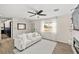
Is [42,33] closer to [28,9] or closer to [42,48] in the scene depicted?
[42,48]

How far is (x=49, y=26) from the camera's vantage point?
6.23 ft

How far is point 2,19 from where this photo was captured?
174 centimetres

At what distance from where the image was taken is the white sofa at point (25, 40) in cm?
185

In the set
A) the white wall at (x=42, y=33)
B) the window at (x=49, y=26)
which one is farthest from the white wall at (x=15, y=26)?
the window at (x=49, y=26)

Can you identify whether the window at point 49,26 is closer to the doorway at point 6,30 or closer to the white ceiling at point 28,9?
the white ceiling at point 28,9

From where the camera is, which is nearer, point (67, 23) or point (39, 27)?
point (67, 23)

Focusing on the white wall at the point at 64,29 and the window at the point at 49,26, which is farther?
the window at the point at 49,26

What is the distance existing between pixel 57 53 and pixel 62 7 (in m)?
1.02

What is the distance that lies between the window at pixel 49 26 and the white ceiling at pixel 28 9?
16 cm

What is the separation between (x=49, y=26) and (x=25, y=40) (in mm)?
646

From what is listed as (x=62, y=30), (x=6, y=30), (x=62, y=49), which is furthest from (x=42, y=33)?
(x=6, y=30)
